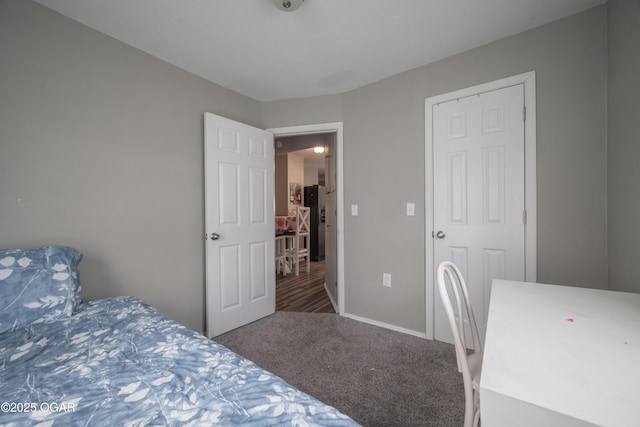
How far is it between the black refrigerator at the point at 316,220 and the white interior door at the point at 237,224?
3417 millimetres

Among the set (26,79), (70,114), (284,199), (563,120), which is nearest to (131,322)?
(70,114)

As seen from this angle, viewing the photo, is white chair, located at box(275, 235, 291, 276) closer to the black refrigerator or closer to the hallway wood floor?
the hallway wood floor

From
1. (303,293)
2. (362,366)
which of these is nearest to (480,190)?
(362,366)

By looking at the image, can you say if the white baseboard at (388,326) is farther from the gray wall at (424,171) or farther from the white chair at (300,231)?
the white chair at (300,231)

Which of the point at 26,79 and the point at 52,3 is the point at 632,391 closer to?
the point at 26,79

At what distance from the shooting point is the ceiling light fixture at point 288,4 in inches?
59.4

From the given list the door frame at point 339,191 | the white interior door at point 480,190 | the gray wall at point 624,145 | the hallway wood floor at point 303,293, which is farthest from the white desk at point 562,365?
the hallway wood floor at point 303,293

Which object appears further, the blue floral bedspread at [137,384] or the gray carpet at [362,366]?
the gray carpet at [362,366]

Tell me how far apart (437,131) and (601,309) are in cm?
170

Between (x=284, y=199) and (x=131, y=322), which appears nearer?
(x=131, y=322)

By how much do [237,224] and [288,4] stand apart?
71.3 inches

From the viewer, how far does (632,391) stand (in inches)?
18.1

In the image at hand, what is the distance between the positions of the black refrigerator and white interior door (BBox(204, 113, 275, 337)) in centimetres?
342

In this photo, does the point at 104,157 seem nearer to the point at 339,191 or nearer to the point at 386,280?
the point at 339,191
